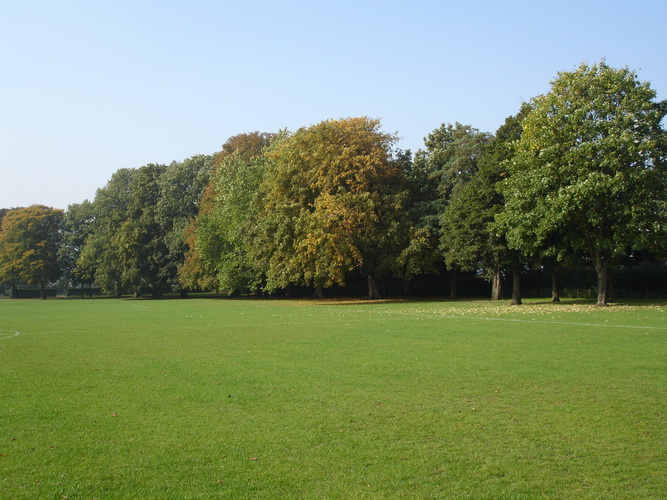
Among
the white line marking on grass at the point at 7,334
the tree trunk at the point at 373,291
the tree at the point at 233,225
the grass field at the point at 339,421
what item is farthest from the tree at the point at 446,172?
the grass field at the point at 339,421

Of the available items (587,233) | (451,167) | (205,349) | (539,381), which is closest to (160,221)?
(451,167)

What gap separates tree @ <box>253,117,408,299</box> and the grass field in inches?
1116

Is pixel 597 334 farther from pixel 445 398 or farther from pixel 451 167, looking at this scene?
pixel 451 167

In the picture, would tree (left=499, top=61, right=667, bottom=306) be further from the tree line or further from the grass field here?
the grass field

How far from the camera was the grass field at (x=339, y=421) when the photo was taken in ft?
19.6

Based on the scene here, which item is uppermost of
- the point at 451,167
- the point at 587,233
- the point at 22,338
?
the point at 451,167

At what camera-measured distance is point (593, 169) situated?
33.7m

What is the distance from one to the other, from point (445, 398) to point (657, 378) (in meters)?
4.30

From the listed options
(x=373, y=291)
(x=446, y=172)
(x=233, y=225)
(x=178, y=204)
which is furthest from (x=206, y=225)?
(x=446, y=172)

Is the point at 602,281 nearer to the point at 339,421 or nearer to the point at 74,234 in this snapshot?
the point at 339,421

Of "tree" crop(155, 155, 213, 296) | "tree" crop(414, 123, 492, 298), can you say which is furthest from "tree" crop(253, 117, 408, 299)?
"tree" crop(155, 155, 213, 296)

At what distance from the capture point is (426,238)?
46.3 m

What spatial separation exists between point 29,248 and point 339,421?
8911 centimetres

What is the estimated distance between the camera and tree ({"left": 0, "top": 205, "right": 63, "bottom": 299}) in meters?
85.1
